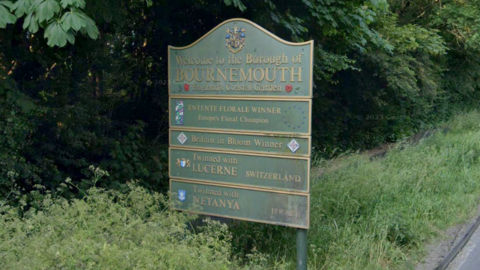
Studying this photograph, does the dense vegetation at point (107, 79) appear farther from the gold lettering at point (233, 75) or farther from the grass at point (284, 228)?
the gold lettering at point (233, 75)

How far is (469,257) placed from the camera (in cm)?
712

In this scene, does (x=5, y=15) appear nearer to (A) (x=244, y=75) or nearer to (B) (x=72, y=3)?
(B) (x=72, y=3)

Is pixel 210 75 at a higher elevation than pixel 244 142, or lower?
higher

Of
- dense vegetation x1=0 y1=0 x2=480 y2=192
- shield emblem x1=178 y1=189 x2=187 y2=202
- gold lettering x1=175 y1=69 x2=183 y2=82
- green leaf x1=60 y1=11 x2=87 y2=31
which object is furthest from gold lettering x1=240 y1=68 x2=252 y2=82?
green leaf x1=60 y1=11 x2=87 y2=31

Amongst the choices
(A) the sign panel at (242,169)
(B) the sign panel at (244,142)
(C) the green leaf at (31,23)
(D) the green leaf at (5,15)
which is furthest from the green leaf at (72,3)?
(A) the sign panel at (242,169)

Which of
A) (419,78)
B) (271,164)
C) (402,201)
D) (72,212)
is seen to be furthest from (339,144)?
(72,212)

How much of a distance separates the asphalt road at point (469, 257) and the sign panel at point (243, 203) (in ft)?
8.83

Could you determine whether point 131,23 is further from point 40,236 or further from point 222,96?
point 40,236

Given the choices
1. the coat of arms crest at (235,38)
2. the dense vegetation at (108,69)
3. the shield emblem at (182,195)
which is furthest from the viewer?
the shield emblem at (182,195)

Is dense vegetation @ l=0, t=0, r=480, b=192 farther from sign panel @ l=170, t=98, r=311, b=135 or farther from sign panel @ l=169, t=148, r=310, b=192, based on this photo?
sign panel @ l=169, t=148, r=310, b=192

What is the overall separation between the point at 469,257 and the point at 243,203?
3.55 metres

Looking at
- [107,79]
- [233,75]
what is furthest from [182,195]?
[107,79]

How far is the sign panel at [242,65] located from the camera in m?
5.28

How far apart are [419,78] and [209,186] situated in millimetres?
11911
